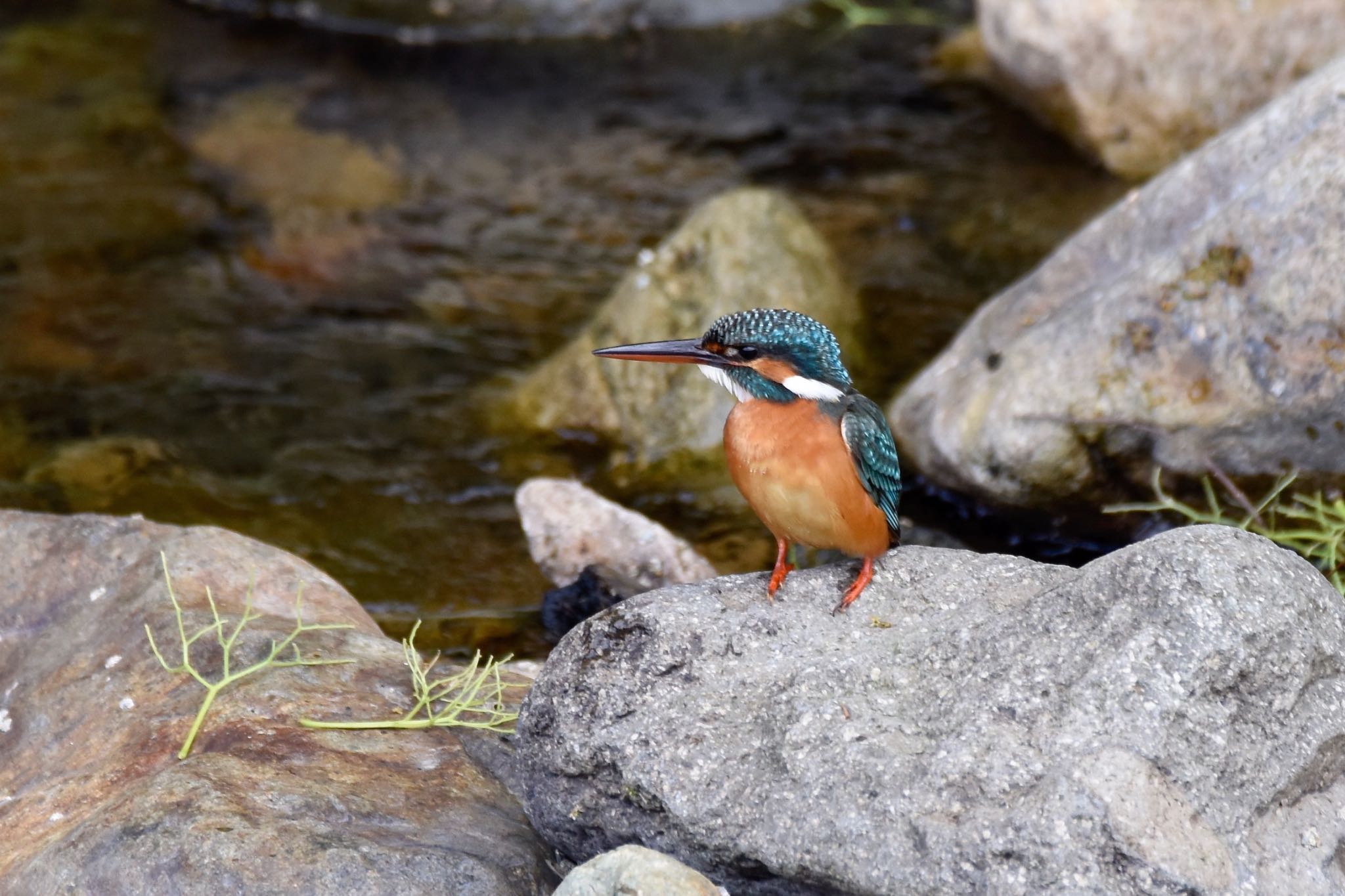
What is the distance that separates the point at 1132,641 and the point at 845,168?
6419 millimetres

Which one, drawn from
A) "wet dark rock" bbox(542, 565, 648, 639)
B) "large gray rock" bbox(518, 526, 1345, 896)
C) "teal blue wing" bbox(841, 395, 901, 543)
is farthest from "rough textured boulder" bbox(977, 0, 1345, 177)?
"large gray rock" bbox(518, 526, 1345, 896)

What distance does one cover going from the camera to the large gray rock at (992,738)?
2.71 m

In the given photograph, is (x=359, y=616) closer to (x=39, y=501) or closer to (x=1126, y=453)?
(x=39, y=501)

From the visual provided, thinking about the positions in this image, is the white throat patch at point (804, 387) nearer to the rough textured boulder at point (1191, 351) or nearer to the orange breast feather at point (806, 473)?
the orange breast feather at point (806, 473)

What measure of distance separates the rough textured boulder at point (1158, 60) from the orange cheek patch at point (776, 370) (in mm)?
5451

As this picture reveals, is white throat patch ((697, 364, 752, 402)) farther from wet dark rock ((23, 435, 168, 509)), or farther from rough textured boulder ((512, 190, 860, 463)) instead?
wet dark rock ((23, 435, 168, 509))

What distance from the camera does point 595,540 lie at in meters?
5.32

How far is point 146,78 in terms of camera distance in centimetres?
974

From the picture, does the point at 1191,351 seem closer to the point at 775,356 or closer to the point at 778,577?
the point at 775,356

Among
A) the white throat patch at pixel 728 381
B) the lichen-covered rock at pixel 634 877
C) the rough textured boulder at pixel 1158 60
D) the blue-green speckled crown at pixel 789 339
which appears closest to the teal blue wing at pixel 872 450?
the blue-green speckled crown at pixel 789 339

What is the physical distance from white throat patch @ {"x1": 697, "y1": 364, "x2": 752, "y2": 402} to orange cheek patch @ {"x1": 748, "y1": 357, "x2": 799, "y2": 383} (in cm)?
8

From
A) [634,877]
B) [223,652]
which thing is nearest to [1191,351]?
[634,877]

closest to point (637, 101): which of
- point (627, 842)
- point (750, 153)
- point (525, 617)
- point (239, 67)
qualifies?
point (750, 153)

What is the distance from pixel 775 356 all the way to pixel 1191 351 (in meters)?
2.04
